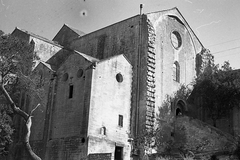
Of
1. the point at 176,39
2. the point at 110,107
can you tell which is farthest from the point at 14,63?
the point at 176,39

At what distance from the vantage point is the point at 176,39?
104ft

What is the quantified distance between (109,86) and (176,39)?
31.8 feet

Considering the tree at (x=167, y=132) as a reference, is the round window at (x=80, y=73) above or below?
above

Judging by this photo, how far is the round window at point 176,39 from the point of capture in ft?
103

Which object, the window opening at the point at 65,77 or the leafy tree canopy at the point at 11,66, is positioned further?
the window opening at the point at 65,77

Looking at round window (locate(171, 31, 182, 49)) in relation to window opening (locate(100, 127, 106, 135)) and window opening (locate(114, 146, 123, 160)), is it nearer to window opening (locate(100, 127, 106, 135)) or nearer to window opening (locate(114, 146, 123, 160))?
window opening (locate(114, 146, 123, 160))

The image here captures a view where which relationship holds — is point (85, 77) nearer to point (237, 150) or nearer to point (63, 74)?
point (63, 74)

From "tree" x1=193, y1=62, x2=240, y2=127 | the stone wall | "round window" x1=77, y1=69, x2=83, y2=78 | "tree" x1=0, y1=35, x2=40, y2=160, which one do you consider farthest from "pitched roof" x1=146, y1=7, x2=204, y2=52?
"tree" x1=0, y1=35, x2=40, y2=160

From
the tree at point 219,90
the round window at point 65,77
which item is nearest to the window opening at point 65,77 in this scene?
the round window at point 65,77

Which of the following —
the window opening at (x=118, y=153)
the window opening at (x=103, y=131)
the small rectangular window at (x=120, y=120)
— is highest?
the small rectangular window at (x=120, y=120)

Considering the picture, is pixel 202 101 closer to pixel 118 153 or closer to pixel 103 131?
pixel 118 153

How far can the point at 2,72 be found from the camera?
22.2m

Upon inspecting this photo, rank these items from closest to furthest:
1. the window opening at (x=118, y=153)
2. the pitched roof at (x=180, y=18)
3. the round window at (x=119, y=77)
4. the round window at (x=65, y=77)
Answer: the window opening at (x=118, y=153) → the round window at (x=119, y=77) → the round window at (x=65, y=77) → the pitched roof at (x=180, y=18)

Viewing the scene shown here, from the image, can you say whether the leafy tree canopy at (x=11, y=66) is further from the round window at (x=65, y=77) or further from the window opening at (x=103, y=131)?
the window opening at (x=103, y=131)
